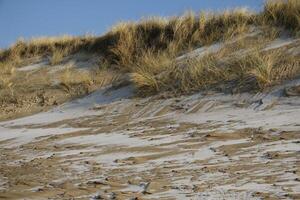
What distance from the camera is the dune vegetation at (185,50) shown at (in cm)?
1033

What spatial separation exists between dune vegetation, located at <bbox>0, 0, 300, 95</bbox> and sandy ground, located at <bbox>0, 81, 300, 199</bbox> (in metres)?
0.63

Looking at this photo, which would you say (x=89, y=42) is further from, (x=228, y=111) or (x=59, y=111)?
(x=228, y=111)

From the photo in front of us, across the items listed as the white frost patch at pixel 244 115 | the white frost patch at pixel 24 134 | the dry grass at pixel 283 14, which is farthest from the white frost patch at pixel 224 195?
the dry grass at pixel 283 14

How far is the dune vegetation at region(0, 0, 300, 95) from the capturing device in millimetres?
10328

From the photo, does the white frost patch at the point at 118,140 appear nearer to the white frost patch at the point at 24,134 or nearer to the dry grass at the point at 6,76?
the white frost patch at the point at 24,134

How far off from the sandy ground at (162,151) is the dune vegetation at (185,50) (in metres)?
0.63

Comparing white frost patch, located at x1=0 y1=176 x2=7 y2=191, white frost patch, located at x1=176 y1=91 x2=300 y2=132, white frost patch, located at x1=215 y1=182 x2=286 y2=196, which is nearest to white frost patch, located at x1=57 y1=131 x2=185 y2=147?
white frost patch, located at x1=176 y1=91 x2=300 y2=132

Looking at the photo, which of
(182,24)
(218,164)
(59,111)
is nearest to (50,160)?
(218,164)

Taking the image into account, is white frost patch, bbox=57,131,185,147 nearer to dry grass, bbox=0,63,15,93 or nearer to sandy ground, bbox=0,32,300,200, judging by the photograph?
sandy ground, bbox=0,32,300,200

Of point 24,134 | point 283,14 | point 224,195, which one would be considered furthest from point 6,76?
point 224,195

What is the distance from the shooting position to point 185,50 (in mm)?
13547

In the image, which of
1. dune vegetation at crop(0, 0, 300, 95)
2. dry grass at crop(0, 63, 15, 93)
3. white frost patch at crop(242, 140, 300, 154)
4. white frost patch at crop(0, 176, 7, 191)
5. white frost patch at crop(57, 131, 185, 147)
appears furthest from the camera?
dry grass at crop(0, 63, 15, 93)

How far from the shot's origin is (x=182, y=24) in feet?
47.7

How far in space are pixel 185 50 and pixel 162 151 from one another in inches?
279
